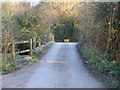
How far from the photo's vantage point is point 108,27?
26.1 ft

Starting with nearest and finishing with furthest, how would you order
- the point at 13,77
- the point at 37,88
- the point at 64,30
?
the point at 37,88, the point at 13,77, the point at 64,30

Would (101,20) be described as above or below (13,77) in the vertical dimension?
above

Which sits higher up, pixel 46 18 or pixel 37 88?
pixel 46 18

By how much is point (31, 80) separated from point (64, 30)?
24910 millimetres

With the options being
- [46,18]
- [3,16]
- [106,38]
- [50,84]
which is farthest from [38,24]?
[50,84]

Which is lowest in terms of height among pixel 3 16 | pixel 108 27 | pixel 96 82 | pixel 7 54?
pixel 96 82

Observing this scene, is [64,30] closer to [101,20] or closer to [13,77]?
[101,20]

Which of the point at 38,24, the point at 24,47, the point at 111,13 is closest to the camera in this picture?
the point at 111,13

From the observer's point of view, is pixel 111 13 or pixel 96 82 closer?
pixel 96 82

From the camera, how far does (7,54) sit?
7582mm

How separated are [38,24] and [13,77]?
421 inches

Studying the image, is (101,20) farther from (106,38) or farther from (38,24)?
(38,24)

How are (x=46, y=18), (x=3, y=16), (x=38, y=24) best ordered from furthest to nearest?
1. (x=46, y=18)
2. (x=38, y=24)
3. (x=3, y=16)

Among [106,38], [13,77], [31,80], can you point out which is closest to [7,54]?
[13,77]
